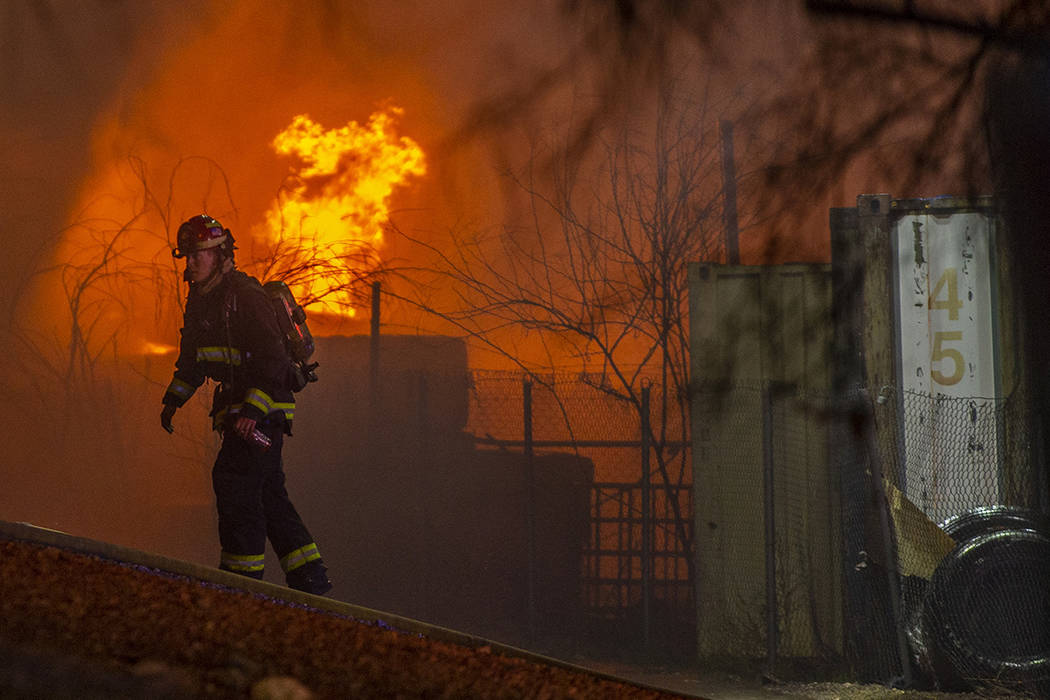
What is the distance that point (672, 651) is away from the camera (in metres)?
8.76

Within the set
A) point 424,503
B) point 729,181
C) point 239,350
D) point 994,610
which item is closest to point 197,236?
point 239,350

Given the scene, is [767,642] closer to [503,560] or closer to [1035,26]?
[503,560]

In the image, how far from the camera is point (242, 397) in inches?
236

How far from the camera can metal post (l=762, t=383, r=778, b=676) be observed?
750 centimetres

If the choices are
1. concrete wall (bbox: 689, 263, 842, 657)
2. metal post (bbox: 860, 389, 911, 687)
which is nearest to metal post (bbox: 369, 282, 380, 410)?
concrete wall (bbox: 689, 263, 842, 657)

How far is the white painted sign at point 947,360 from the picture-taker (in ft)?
24.7

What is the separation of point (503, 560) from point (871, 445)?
13.5 ft

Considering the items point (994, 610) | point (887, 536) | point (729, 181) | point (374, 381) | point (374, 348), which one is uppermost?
point (729, 181)

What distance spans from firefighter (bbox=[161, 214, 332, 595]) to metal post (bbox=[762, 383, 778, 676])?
303cm

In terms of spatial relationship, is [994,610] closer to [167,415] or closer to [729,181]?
[729,181]

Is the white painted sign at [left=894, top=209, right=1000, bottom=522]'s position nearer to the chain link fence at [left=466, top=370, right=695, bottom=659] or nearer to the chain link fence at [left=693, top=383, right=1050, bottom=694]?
the chain link fence at [left=693, top=383, right=1050, bottom=694]

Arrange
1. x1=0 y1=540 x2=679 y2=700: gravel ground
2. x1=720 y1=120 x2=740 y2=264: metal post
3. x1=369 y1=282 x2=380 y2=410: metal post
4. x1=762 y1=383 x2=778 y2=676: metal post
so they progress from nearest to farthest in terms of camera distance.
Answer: x1=0 y1=540 x2=679 y2=700: gravel ground
x1=762 y1=383 x2=778 y2=676: metal post
x1=720 y1=120 x2=740 y2=264: metal post
x1=369 y1=282 x2=380 y2=410: metal post

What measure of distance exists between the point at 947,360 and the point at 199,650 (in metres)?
5.78

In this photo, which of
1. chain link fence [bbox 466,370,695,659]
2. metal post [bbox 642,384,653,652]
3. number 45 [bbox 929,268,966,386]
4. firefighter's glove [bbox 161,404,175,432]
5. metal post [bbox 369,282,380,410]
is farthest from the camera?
metal post [bbox 369,282,380,410]
